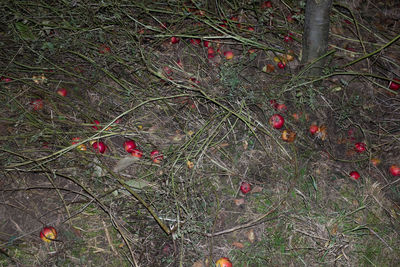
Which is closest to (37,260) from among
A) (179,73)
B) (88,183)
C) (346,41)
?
(88,183)

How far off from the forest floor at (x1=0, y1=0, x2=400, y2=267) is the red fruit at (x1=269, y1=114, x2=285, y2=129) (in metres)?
0.06

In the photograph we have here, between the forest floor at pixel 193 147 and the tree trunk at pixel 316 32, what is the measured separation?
0.31 ft

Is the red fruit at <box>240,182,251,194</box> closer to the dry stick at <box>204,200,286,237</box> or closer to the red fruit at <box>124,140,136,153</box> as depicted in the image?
the dry stick at <box>204,200,286,237</box>

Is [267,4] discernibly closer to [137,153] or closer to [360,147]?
[360,147]

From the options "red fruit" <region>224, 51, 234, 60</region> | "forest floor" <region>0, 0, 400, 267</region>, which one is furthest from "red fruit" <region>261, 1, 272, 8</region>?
"red fruit" <region>224, 51, 234, 60</region>

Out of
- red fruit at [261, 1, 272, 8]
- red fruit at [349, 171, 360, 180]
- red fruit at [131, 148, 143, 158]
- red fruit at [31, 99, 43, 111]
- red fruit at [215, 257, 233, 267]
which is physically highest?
red fruit at [261, 1, 272, 8]

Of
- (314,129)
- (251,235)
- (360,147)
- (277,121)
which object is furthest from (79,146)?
(360,147)

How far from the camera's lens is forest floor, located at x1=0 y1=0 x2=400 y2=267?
190cm

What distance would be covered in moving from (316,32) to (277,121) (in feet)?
2.15

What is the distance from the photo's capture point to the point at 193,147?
6.41ft

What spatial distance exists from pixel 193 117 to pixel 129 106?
484 mm

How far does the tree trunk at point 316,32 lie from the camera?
2.07m

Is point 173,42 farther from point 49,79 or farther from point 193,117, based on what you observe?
point 49,79

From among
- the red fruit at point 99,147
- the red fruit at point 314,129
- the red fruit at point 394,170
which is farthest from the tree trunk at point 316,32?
the red fruit at point 99,147
